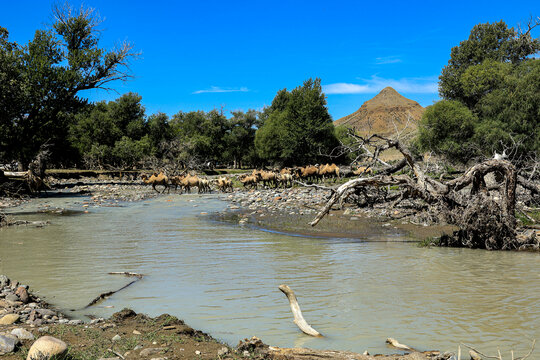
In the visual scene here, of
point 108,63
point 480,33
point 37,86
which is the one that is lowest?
point 37,86

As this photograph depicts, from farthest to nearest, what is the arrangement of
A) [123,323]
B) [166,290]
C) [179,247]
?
[179,247] → [166,290] → [123,323]

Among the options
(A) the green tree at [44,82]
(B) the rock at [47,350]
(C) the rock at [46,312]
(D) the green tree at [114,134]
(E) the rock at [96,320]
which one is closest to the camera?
(B) the rock at [47,350]

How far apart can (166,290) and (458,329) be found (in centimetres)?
452

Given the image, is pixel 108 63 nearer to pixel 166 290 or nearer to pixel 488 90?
pixel 166 290

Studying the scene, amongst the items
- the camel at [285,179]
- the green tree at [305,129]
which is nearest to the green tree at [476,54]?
the green tree at [305,129]

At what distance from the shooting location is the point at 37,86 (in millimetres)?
29625

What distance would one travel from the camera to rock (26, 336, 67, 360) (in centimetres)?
374

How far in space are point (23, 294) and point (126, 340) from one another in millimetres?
2560

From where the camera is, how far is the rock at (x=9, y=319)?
5012 millimetres

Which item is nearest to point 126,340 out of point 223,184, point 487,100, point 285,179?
point 223,184

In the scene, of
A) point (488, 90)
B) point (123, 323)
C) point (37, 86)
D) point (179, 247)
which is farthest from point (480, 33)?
point (123, 323)

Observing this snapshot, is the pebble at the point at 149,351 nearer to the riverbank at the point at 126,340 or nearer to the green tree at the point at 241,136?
the riverbank at the point at 126,340

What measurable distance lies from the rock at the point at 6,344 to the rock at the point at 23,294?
7.18 feet

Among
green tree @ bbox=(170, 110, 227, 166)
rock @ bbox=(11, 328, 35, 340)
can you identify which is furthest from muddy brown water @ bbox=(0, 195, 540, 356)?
green tree @ bbox=(170, 110, 227, 166)
